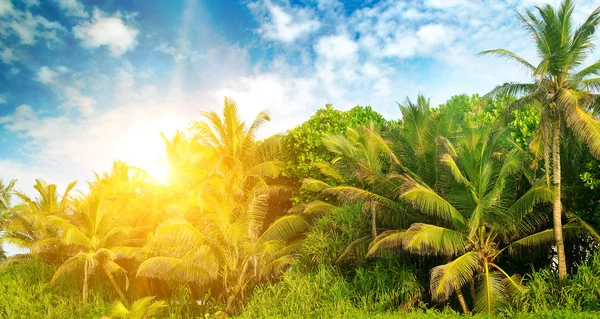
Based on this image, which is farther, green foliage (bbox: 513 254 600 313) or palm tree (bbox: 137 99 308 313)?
palm tree (bbox: 137 99 308 313)

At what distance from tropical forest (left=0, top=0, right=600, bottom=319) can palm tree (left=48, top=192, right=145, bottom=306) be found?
93 mm

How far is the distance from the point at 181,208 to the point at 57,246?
27.0 feet

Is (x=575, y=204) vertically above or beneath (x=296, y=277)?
above

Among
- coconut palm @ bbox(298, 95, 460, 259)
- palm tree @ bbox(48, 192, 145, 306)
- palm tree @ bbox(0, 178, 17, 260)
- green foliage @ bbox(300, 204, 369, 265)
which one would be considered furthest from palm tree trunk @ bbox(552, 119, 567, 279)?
palm tree @ bbox(0, 178, 17, 260)

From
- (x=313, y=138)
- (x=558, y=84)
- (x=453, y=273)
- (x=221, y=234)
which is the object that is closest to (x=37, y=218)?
(x=221, y=234)

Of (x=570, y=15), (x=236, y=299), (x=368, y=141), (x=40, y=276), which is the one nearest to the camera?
(x=570, y=15)

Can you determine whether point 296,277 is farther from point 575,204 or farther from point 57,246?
point 57,246

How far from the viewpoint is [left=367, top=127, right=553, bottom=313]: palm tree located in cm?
1192

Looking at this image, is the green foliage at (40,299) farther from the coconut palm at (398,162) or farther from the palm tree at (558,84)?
the palm tree at (558,84)

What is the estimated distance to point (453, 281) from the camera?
11.8 metres

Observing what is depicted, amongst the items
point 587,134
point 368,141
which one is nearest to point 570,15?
point 587,134

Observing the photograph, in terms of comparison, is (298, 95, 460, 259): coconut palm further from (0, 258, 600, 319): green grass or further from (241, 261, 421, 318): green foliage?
(0, 258, 600, 319): green grass

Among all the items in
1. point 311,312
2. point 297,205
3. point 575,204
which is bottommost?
point 311,312

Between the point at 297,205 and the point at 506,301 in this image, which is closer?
the point at 506,301
